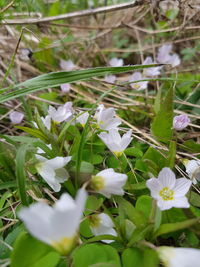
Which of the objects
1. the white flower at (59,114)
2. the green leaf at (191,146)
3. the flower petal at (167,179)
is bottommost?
the flower petal at (167,179)

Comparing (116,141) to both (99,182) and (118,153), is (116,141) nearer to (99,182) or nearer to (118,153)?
(118,153)

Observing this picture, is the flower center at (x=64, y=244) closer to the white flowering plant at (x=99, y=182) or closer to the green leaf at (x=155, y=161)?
the white flowering plant at (x=99, y=182)

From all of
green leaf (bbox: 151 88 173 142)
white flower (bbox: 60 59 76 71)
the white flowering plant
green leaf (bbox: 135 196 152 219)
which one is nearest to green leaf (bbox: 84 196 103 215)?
the white flowering plant

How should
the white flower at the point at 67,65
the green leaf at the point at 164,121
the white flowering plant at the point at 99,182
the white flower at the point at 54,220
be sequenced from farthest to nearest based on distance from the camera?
1. the white flower at the point at 67,65
2. the green leaf at the point at 164,121
3. the white flowering plant at the point at 99,182
4. the white flower at the point at 54,220

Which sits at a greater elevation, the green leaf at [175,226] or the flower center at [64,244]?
the flower center at [64,244]

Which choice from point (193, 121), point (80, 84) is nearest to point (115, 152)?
point (193, 121)

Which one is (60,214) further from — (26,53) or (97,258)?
(26,53)

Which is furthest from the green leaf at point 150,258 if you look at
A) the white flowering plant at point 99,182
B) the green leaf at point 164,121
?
the green leaf at point 164,121
